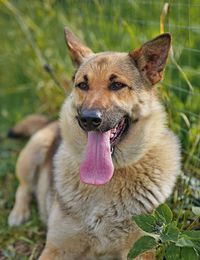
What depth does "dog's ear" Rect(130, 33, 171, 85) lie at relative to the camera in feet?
10.4

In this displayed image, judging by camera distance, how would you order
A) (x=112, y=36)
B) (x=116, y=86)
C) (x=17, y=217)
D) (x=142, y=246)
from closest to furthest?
(x=142, y=246) < (x=116, y=86) < (x=17, y=217) < (x=112, y=36)

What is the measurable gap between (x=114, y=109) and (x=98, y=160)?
0.32 m

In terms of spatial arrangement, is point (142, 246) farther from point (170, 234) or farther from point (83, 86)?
point (83, 86)

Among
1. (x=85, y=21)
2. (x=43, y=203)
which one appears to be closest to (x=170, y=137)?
(x=43, y=203)

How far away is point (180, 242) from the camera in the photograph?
2701 mm

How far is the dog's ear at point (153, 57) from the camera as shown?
125 inches

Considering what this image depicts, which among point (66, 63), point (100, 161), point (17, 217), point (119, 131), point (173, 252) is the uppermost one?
point (119, 131)

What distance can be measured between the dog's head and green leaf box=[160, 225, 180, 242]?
0.51m

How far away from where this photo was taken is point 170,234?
9.07 feet

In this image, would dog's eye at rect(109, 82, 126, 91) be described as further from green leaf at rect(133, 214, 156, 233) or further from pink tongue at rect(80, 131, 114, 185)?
green leaf at rect(133, 214, 156, 233)

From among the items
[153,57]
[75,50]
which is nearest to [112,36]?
[75,50]

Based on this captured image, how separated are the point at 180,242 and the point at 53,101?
306cm

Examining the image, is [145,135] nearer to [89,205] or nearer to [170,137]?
[170,137]

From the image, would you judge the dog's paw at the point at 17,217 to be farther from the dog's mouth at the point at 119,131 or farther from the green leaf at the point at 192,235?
the green leaf at the point at 192,235
